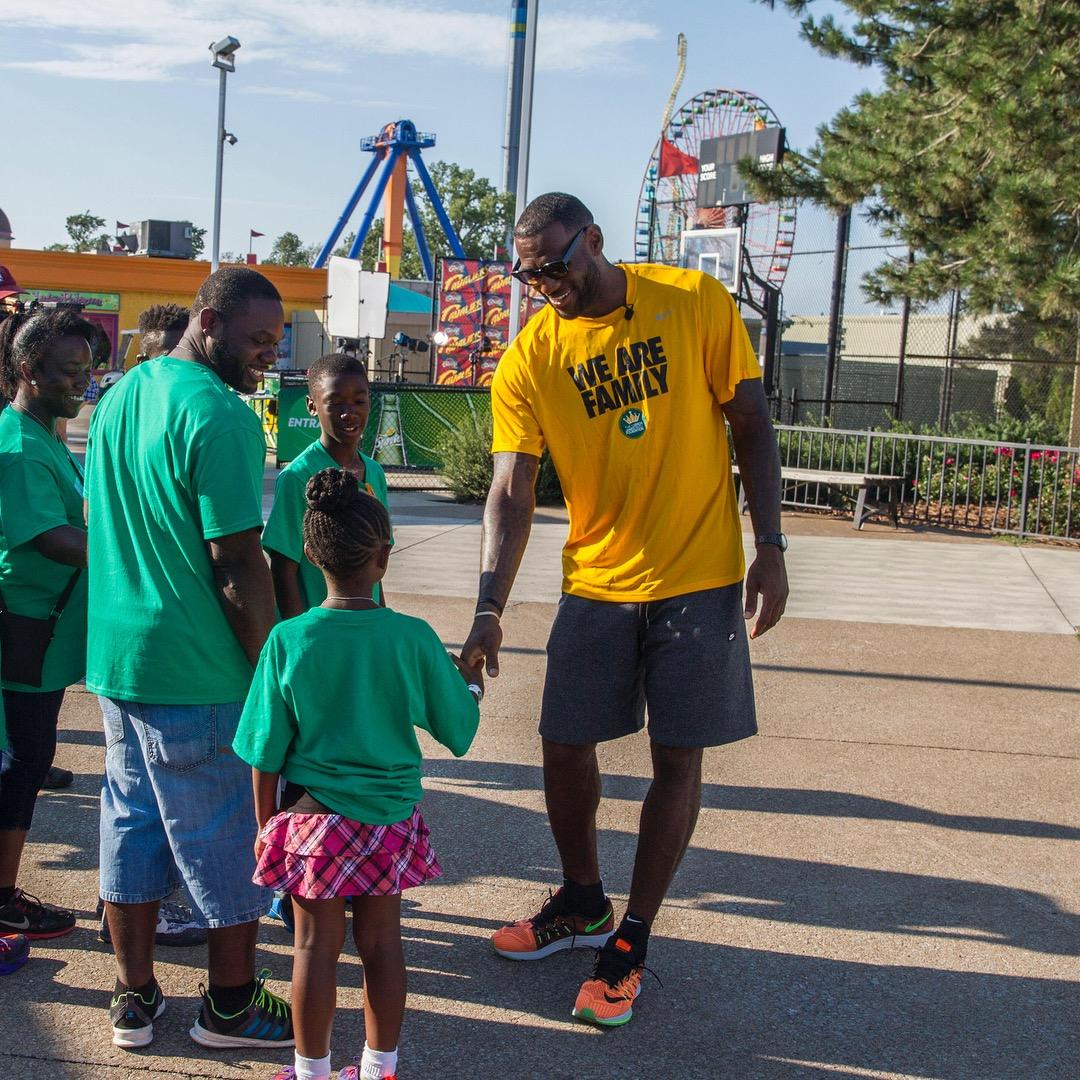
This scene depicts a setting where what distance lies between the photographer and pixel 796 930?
3719mm

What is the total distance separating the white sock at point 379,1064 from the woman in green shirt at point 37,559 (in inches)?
51.5

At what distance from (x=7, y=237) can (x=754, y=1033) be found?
4102 centimetres

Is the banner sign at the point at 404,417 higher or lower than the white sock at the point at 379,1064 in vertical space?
higher

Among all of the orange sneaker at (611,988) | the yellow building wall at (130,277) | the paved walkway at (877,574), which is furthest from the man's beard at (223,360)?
the yellow building wall at (130,277)

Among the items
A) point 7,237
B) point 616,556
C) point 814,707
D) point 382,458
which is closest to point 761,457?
point 616,556

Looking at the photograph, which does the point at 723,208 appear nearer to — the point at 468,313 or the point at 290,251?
the point at 468,313

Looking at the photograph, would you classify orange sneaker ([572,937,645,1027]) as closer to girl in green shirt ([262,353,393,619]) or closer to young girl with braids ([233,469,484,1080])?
young girl with braids ([233,469,484,1080])

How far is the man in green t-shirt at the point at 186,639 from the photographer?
2.79 meters

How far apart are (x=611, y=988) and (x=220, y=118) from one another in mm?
18940

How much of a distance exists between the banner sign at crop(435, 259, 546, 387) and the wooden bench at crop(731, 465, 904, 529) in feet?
48.4

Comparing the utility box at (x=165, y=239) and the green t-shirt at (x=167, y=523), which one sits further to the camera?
the utility box at (x=165, y=239)

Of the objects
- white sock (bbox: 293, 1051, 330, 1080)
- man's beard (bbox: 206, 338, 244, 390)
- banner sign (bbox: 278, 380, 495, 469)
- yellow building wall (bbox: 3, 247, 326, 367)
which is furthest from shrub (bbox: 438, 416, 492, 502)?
yellow building wall (bbox: 3, 247, 326, 367)

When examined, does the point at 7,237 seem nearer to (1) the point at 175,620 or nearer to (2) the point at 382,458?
(2) the point at 382,458

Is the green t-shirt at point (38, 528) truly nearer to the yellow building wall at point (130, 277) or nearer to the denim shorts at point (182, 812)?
the denim shorts at point (182, 812)
